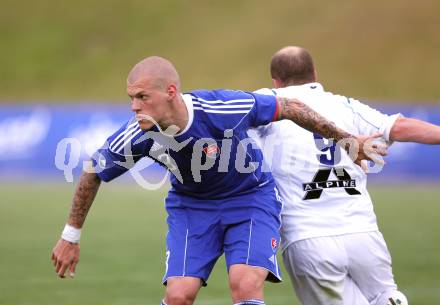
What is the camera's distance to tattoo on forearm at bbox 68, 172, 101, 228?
5.93 metres

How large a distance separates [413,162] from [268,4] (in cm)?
1818

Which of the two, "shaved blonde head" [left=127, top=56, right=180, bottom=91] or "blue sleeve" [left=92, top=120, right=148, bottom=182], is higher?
"shaved blonde head" [left=127, top=56, right=180, bottom=91]

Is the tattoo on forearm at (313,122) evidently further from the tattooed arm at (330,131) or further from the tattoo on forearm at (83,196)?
the tattoo on forearm at (83,196)

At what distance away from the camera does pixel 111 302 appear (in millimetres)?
7891

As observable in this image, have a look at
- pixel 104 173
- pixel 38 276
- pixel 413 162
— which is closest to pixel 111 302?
pixel 38 276

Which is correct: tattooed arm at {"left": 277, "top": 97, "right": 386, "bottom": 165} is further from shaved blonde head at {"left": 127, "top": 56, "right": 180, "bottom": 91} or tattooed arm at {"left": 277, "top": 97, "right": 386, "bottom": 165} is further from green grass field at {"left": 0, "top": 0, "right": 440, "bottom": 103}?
green grass field at {"left": 0, "top": 0, "right": 440, "bottom": 103}

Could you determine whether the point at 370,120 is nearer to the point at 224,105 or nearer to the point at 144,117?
the point at 224,105

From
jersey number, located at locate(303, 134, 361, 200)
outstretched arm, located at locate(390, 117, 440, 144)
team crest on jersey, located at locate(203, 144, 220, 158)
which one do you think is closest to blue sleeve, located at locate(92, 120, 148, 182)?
team crest on jersey, located at locate(203, 144, 220, 158)

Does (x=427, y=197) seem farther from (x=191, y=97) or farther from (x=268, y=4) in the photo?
(x=268, y=4)

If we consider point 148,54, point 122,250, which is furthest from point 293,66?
point 148,54

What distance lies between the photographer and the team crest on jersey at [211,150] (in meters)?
5.70

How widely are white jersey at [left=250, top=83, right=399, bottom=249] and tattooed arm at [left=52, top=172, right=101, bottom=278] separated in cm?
116

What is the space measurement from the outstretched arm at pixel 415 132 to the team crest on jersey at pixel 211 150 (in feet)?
3.80

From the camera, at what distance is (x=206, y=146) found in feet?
18.7
